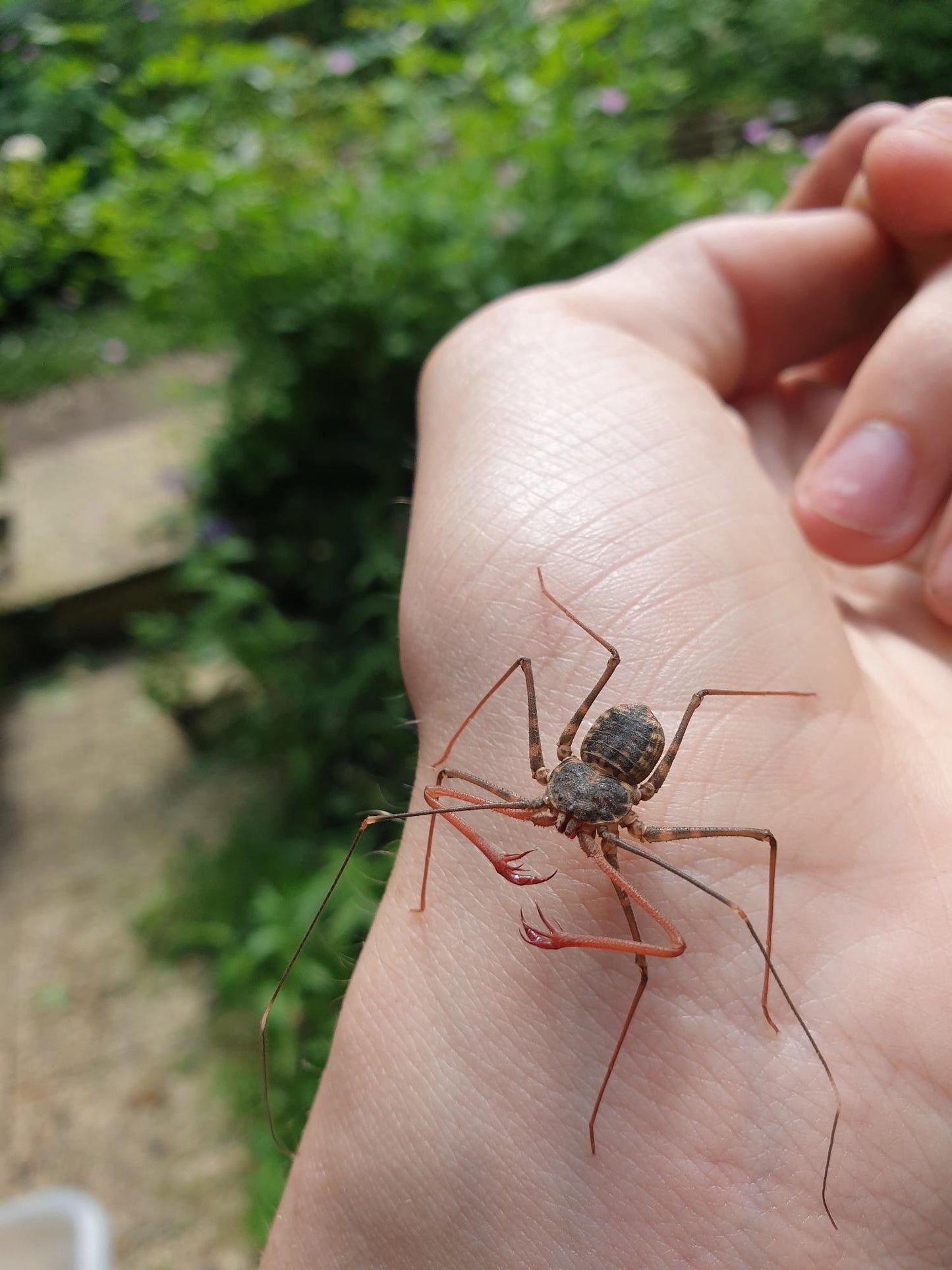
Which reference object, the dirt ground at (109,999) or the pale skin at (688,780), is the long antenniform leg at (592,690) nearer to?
the pale skin at (688,780)

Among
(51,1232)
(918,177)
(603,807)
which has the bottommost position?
(51,1232)

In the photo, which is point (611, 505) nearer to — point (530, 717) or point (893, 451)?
point (530, 717)

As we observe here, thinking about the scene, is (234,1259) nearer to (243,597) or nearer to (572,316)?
(243,597)

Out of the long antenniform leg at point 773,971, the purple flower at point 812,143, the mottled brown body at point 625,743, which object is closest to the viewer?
the long antenniform leg at point 773,971

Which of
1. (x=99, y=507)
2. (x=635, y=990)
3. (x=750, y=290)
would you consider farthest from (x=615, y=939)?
(x=99, y=507)

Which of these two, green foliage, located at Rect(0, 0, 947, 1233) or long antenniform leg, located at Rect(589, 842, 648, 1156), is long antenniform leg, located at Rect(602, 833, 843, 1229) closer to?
long antenniform leg, located at Rect(589, 842, 648, 1156)

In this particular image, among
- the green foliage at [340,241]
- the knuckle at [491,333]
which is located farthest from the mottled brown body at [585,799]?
the green foliage at [340,241]

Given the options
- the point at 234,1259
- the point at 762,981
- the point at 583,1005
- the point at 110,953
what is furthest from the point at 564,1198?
the point at 110,953
